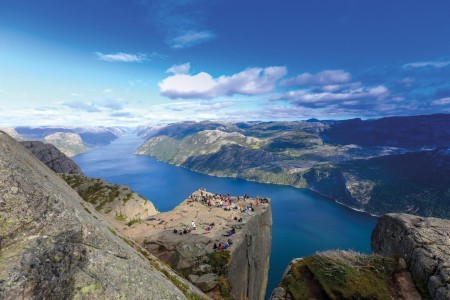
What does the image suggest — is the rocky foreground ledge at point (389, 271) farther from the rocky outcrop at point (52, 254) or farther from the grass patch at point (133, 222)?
the grass patch at point (133, 222)

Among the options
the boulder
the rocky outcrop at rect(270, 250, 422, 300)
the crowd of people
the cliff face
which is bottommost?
the cliff face

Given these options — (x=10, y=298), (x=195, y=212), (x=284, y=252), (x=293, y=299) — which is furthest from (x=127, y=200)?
(x=284, y=252)

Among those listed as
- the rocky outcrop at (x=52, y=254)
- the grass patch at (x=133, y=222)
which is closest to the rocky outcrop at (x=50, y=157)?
the grass patch at (x=133, y=222)

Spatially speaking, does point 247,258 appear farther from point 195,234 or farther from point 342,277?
point 342,277

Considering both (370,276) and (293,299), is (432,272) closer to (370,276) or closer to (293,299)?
(370,276)

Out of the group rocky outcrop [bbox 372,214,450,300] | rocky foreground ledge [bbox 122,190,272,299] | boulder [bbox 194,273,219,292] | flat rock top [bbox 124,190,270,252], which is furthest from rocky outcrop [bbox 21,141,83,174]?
rocky outcrop [bbox 372,214,450,300]

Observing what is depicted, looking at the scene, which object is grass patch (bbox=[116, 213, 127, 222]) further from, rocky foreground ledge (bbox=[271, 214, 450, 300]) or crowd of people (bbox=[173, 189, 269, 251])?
rocky foreground ledge (bbox=[271, 214, 450, 300])

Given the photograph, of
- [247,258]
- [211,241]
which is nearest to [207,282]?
[211,241]
